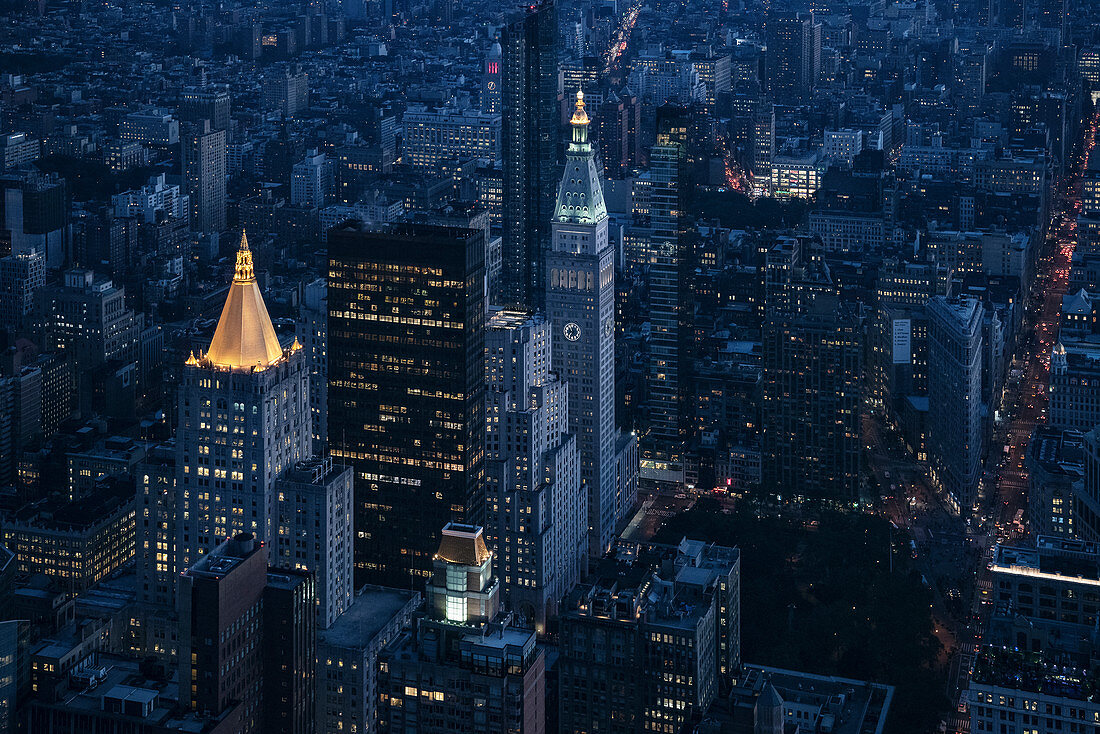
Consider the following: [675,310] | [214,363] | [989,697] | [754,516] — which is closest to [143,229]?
[675,310]

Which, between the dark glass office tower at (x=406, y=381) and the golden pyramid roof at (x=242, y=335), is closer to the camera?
the golden pyramid roof at (x=242, y=335)

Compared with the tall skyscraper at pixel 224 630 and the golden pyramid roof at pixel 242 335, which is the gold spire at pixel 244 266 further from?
the tall skyscraper at pixel 224 630

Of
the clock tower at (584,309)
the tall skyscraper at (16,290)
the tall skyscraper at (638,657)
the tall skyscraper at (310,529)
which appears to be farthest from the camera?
the tall skyscraper at (16,290)

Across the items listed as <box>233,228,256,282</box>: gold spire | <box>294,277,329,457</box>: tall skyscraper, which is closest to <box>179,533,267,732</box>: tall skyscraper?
<box>233,228,256,282</box>: gold spire

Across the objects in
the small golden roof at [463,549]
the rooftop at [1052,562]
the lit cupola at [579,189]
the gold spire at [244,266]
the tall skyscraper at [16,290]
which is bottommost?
the rooftop at [1052,562]

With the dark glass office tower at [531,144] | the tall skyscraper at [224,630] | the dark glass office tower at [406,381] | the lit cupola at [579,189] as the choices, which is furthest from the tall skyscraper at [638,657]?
the dark glass office tower at [531,144]

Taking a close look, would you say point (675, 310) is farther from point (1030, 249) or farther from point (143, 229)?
point (143, 229)

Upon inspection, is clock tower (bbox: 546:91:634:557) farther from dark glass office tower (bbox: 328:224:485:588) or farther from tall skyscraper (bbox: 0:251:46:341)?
tall skyscraper (bbox: 0:251:46:341)
